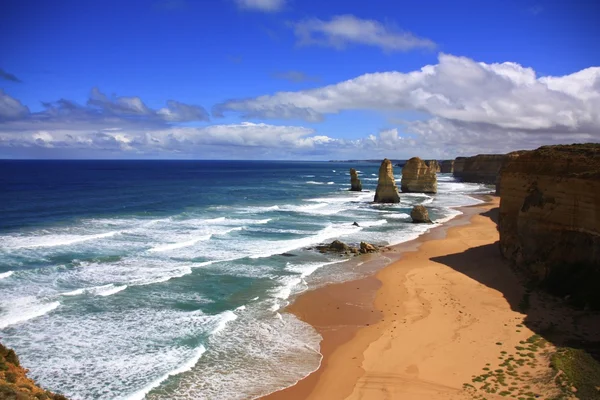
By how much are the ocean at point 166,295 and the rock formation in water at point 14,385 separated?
316cm

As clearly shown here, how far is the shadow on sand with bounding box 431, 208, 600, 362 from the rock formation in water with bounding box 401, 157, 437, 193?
156 ft

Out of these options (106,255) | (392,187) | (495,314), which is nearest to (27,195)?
(106,255)

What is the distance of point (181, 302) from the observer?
21.9 m

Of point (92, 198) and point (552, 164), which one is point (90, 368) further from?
point (92, 198)

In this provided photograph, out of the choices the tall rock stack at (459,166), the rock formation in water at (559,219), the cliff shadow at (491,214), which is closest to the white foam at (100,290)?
the rock formation in water at (559,219)

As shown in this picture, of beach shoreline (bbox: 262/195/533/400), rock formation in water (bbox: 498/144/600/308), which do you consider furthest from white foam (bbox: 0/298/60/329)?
rock formation in water (bbox: 498/144/600/308)

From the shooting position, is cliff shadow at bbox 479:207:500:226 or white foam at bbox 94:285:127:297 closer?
white foam at bbox 94:285:127:297

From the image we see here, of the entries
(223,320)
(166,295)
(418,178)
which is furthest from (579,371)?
(418,178)

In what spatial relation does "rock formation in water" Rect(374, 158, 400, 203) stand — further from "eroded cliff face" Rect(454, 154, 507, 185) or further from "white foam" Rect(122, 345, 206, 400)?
"eroded cliff face" Rect(454, 154, 507, 185)

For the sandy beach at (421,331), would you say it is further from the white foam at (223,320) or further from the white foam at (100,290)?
the white foam at (100,290)

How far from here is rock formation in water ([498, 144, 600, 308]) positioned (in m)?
19.7

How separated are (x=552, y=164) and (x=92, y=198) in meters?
58.4

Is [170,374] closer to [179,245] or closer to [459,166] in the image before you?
[179,245]

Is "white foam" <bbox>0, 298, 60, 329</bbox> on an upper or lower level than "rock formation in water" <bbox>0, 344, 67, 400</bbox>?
lower
